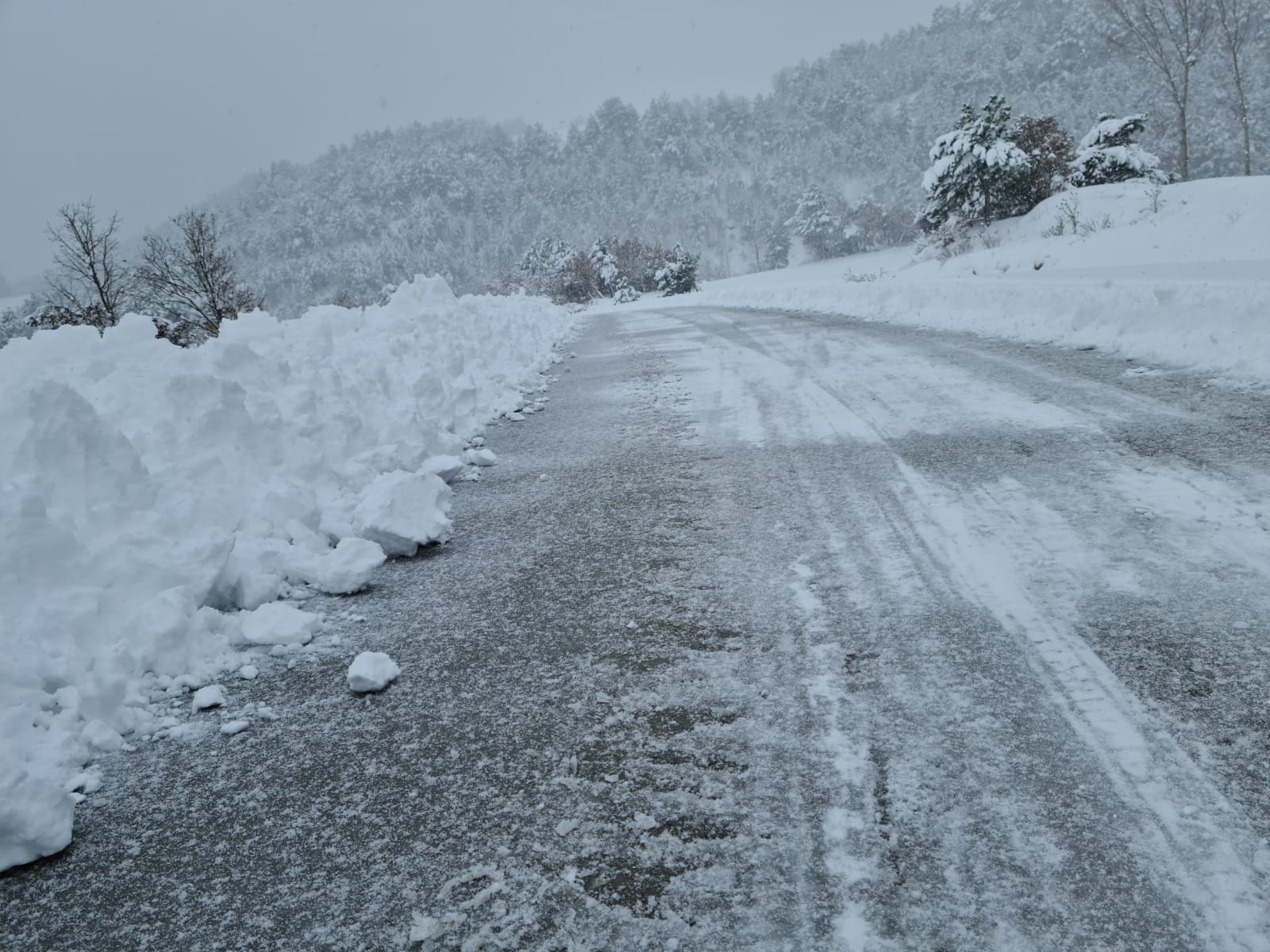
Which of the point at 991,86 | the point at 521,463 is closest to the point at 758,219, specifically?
the point at 991,86

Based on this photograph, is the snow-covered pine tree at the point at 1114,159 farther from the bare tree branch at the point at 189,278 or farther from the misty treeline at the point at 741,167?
the bare tree branch at the point at 189,278

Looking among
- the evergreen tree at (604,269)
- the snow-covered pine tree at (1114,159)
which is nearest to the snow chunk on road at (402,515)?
the snow-covered pine tree at (1114,159)

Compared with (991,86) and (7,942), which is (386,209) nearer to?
(991,86)

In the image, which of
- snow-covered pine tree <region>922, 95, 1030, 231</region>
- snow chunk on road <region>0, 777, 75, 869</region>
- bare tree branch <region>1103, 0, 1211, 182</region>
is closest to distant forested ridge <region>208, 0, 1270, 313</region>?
bare tree branch <region>1103, 0, 1211, 182</region>

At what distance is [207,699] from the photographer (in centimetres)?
271

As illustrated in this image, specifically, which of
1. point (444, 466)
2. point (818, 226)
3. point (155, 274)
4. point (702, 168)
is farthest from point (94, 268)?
point (702, 168)

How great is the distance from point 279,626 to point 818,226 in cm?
8808

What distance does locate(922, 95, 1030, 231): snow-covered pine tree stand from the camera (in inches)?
885

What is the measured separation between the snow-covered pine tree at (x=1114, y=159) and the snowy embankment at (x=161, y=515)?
25.2 m

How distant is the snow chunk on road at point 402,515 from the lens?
4.06m

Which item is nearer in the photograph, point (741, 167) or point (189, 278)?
point (189, 278)

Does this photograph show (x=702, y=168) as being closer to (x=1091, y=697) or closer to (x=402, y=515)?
(x=402, y=515)

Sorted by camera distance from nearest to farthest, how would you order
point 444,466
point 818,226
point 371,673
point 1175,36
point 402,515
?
1. point 371,673
2. point 402,515
3. point 444,466
4. point 1175,36
5. point 818,226

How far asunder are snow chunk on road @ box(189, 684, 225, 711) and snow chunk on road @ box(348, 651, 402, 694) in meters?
0.49
